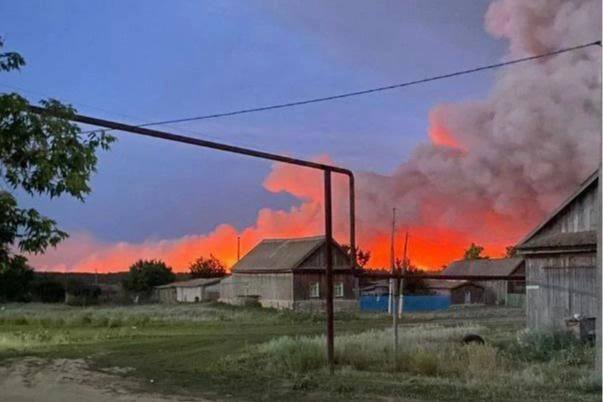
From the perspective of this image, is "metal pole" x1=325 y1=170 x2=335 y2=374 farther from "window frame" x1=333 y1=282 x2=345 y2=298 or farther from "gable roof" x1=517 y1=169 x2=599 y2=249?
"window frame" x1=333 y1=282 x2=345 y2=298

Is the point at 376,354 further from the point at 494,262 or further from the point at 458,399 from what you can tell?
the point at 494,262

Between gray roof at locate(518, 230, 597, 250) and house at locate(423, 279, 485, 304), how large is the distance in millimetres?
57828

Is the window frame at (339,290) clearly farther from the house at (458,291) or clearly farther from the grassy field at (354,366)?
the grassy field at (354,366)

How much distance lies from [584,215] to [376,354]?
8827 mm

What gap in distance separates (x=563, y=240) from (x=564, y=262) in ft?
2.58

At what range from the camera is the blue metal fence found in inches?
2852

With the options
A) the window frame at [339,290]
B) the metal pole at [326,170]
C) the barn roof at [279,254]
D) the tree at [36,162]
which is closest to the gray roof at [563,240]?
the metal pole at [326,170]

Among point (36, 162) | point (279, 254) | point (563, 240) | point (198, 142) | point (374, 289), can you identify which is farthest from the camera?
point (374, 289)

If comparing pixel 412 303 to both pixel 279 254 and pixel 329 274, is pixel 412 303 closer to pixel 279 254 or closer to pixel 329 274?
pixel 279 254

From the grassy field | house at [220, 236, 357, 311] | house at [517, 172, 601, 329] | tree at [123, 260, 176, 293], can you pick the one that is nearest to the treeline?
tree at [123, 260, 176, 293]

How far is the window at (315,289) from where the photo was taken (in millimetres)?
65312

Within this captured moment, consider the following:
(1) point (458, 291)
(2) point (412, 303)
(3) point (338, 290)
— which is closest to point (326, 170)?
(3) point (338, 290)

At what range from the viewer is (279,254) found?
226ft

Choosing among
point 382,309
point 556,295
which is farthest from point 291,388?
point 382,309
